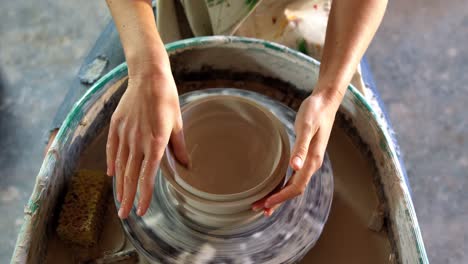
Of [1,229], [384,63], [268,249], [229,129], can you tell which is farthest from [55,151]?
[384,63]

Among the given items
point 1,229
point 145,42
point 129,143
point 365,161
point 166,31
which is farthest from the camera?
point 1,229

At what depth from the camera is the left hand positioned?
0.89 meters

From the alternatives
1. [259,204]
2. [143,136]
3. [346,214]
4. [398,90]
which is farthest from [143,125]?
[398,90]

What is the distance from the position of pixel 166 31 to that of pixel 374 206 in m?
0.70

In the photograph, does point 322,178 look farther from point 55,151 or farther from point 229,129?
point 55,151

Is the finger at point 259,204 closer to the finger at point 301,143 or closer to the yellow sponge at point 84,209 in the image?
the finger at point 301,143

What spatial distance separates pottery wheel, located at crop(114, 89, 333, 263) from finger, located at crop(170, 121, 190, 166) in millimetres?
79

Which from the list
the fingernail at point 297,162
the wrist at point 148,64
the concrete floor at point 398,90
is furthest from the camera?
the concrete floor at point 398,90

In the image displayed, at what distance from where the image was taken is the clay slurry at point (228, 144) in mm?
952

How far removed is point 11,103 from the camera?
2.08 m

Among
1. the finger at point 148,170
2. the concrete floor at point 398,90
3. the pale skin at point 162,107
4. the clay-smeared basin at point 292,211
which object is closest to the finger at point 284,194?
the pale skin at point 162,107

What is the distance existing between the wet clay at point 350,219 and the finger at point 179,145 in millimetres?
345

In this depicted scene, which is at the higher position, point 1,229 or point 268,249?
point 268,249

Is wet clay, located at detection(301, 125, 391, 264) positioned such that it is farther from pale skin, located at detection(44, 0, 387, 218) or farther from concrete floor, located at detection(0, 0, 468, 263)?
concrete floor, located at detection(0, 0, 468, 263)
